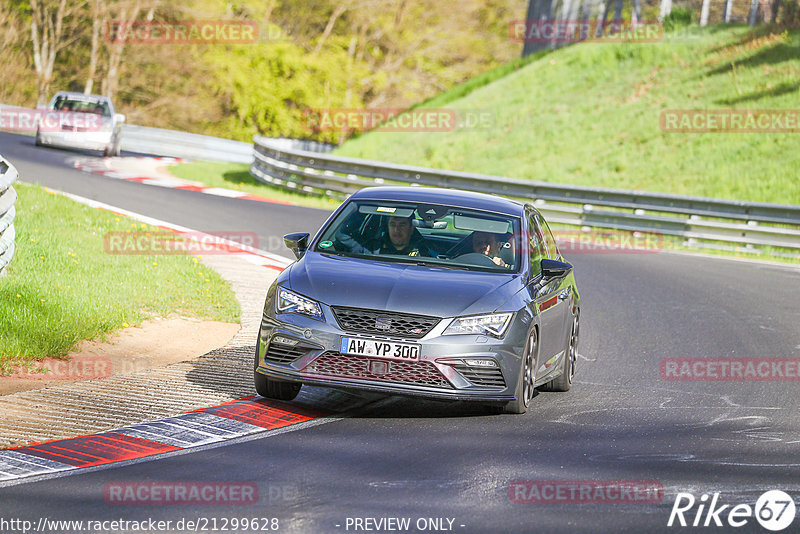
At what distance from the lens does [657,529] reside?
571 cm

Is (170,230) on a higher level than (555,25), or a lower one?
lower

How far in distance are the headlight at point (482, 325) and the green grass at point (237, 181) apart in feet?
58.4

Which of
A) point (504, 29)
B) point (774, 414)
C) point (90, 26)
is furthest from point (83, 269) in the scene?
point (504, 29)

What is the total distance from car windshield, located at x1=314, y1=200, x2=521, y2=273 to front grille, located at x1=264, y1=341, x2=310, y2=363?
3.69 feet

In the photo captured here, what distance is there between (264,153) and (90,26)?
33.7 meters

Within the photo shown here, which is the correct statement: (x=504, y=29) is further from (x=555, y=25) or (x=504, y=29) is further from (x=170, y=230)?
(x=170, y=230)

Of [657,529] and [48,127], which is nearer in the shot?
[657,529]

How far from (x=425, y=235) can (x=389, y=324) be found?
1.66 meters

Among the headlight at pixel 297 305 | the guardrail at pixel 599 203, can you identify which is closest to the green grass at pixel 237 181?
the guardrail at pixel 599 203

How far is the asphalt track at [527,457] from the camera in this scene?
5.76m
